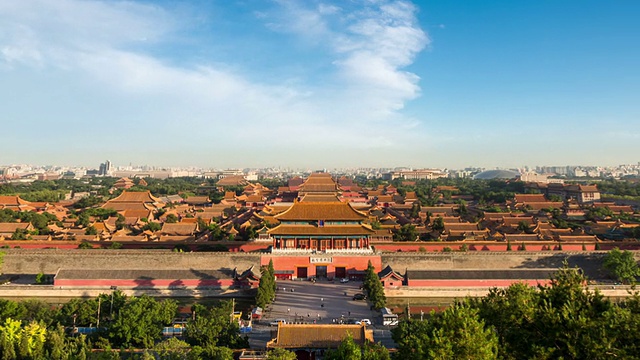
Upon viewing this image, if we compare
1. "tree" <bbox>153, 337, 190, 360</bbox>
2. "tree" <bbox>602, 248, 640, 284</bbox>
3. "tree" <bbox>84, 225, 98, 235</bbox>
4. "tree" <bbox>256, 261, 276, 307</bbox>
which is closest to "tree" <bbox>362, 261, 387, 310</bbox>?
"tree" <bbox>256, 261, 276, 307</bbox>

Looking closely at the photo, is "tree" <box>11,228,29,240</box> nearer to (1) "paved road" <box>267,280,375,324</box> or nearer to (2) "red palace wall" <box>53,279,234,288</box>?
(2) "red palace wall" <box>53,279,234,288</box>

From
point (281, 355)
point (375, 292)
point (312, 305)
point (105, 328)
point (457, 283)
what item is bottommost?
point (312, 305)

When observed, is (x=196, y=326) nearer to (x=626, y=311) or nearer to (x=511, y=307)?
(x=511, y=307)

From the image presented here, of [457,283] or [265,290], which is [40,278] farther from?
[457,283]

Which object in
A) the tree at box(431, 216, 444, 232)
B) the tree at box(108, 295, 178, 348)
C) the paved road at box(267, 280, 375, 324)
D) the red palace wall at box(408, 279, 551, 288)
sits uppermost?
the tree at box(431, 216, 444, 232)

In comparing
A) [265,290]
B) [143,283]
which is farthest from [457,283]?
[143,283]

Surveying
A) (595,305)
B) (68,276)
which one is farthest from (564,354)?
(68,276)

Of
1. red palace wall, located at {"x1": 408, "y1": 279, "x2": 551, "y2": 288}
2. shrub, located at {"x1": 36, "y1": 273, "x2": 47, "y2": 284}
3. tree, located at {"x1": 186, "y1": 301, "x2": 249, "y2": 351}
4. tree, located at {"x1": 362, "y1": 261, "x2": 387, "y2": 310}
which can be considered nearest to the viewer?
tree, located at {"x1": 186, "y1": 301, "x2": 249, "y2": 351}
